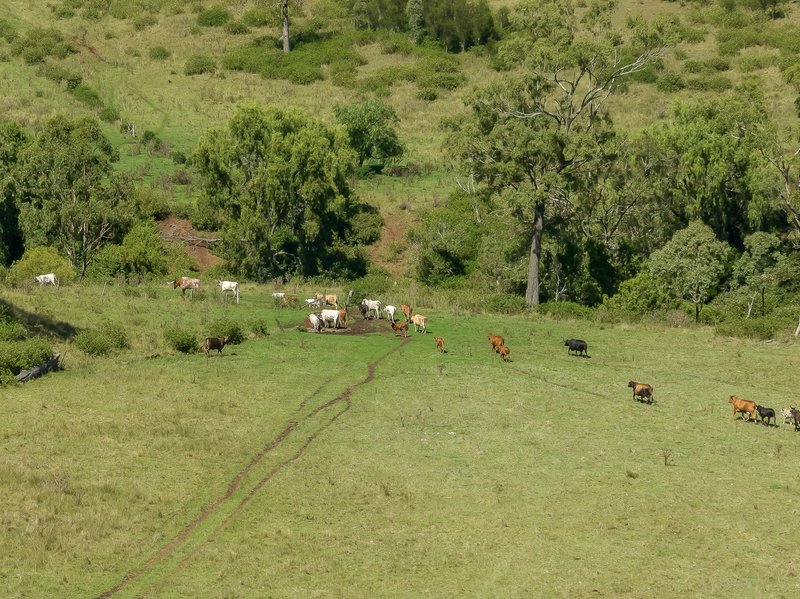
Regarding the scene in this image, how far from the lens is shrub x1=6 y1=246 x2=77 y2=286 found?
178 feet

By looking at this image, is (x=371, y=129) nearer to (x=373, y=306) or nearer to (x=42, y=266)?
(x=42, y=266)

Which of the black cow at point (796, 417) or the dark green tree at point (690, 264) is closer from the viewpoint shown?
the black cow at point (796, 417)

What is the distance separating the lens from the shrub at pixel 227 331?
40.5 metres

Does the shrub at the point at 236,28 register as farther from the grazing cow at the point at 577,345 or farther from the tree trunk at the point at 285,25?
the grazing cow at the point at 577,345

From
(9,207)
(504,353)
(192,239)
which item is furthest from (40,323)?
(192,239)

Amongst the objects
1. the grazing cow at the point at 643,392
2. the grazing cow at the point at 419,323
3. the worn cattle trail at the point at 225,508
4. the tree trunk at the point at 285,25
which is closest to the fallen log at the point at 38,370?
the worn cattle trail at the point at 225,508

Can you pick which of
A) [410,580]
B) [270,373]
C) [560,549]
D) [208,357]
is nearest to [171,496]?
[410,580]

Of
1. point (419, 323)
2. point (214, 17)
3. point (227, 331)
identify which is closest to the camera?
point (227, 331)

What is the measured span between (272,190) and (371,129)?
64.3ft

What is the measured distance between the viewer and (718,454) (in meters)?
28.1

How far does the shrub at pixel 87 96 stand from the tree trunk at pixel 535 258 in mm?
54158

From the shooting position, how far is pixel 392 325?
145 feet

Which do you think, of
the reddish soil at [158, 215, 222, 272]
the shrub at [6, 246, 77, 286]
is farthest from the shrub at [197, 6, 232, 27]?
the shrub at [6, 246, 77, 286]

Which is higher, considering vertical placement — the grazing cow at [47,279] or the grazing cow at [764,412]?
the grazing cow at [47,279]
